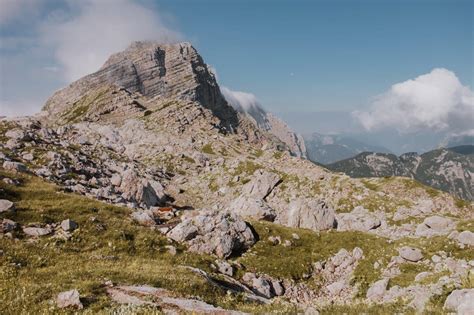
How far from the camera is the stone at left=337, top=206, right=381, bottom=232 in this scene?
2341 inches

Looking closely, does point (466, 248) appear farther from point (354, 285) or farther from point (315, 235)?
point (315, 235)

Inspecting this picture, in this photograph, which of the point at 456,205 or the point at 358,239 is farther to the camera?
the point at 456,205

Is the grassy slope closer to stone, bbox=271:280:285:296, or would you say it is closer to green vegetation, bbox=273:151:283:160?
stone, bbox=271:280:285:296

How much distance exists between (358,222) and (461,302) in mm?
49719

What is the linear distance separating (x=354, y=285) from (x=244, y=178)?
72523 millimetres

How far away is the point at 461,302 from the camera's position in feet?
39.4

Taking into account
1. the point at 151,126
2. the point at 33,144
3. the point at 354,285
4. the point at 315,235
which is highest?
the point at 151,126

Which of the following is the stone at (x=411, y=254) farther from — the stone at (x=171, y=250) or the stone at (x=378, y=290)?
the stone at (x=171, y=250)

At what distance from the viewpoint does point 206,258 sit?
108 ft

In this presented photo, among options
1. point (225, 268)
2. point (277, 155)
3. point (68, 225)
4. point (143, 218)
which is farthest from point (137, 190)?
point (277, 155)

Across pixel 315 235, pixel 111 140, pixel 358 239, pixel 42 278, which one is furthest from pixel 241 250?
pixel 111 140

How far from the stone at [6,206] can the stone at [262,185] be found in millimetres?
61086

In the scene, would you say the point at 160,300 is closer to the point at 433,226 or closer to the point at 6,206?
the point at 6,206

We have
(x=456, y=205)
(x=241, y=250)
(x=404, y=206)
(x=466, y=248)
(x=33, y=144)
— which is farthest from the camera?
(x=33, y=144)
